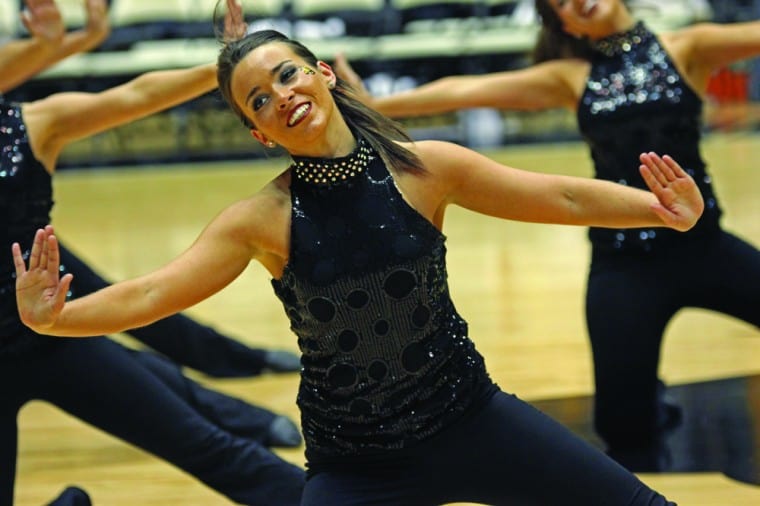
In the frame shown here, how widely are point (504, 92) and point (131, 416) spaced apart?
1.41m

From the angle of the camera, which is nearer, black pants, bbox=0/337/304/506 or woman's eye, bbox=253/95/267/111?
woman's eye, bbox=253/95/267/111

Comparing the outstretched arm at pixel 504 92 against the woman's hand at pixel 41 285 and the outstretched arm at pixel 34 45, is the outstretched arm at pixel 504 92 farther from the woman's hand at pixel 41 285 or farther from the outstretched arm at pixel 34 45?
the woman's hand at pixel 41 285

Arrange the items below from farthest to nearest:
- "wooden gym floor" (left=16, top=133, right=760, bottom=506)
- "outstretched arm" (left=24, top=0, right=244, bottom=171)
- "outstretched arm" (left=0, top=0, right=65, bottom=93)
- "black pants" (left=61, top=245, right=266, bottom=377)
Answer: "black pants" (left=61, top=245, right=266, bottom=377), "wooden gym floor" (left=16, top=133, right=760, bottom=506), "outstretched arm" (left=0, top=0, right=65, bottom=93), "outstretched arm" (left=24, top=0, right=244, bottom=171)

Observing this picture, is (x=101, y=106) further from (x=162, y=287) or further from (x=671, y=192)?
(x=671, y=192)

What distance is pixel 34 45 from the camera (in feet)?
10.8

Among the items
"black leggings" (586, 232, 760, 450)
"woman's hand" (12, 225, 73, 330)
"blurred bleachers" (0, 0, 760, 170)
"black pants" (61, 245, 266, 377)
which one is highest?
"woman's hand" (12, 225, 73, 330)

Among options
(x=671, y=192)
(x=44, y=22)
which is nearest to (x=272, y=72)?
(x=671, y=192)

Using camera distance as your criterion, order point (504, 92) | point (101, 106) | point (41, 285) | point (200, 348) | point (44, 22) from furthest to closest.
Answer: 1. point (200, 348)
2. point (504, 92)
3. point (44, 22)
4. point (101, 106)
5. point (41, 285)

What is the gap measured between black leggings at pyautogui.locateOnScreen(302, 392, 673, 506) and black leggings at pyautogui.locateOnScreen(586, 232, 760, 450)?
3.87 ft

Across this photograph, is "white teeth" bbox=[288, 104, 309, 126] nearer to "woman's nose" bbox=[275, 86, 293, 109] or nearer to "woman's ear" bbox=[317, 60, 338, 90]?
"woman's nose" bbox=[275, 86, 293, 109]

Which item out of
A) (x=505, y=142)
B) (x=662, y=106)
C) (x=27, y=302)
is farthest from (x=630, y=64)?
(x=505, y=142)

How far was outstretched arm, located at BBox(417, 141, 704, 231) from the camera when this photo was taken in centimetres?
226

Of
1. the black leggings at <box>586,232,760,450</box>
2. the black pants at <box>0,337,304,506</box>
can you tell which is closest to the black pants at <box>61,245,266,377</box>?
the black pants at <box>0,337,304,506</box>

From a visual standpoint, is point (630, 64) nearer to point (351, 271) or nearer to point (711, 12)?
point (351, 271)
